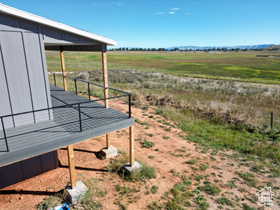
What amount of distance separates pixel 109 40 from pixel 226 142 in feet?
25.7

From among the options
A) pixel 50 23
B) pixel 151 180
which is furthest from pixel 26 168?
pixel 50 23

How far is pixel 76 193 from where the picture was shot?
585 cm

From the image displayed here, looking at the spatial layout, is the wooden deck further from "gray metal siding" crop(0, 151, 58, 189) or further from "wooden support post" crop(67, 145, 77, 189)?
"gray metal siding" crop(0, 151, 58, 189)

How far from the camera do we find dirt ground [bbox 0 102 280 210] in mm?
6062

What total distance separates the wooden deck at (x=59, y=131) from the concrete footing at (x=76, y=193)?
1.64m

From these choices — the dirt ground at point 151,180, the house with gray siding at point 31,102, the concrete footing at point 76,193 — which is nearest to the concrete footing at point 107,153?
the dirt ground at point 151,180

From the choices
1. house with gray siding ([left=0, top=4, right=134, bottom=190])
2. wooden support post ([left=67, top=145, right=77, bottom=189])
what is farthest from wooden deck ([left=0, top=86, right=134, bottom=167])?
wooden support post ([left=67, top=145, right=77, bottom=189])

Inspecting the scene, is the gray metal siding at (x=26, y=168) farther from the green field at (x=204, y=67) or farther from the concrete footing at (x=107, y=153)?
the green field at (x=204, y=67)

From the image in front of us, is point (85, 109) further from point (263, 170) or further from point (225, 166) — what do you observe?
point (263, 170)

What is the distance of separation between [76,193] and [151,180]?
8.42ft

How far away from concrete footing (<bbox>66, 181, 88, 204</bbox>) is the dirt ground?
585 millimetres

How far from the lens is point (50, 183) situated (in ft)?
22.1

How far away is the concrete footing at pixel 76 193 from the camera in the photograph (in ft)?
18.9

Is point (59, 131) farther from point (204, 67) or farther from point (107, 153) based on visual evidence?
point (204, 67)
